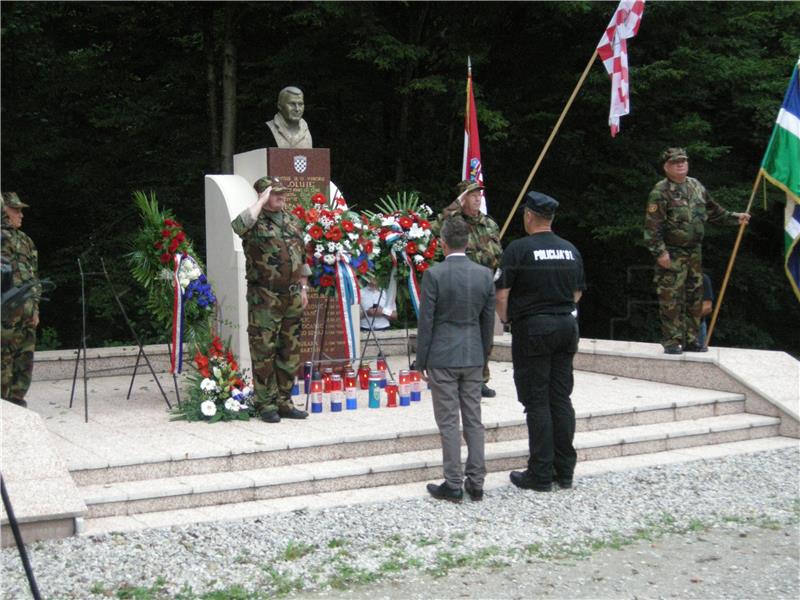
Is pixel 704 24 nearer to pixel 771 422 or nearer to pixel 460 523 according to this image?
pixel 771 422

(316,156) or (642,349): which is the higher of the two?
(316,156)

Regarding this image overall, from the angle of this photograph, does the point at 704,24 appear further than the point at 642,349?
Yes

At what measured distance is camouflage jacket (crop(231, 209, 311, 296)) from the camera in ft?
27.8

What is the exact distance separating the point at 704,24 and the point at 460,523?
13075 mm

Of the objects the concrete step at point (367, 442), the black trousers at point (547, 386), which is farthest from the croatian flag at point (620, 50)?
the black trousers at point (547, 386)

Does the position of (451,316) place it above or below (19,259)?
below

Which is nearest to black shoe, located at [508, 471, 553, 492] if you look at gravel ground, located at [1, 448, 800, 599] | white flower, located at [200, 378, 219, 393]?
gravel ground, located at [1, 448, 800, 599]

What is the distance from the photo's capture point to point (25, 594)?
5.14 m

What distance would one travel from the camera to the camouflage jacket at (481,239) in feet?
30.9

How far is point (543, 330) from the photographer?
23.7 ft

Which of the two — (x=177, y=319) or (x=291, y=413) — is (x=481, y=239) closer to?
(x=291, y=413)

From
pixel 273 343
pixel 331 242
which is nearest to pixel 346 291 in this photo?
pixel 331 242

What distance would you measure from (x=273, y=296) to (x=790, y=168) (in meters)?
5.57

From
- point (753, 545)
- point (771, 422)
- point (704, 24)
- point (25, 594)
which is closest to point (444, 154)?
point (704, 24)
